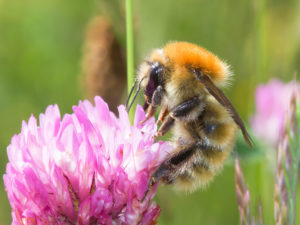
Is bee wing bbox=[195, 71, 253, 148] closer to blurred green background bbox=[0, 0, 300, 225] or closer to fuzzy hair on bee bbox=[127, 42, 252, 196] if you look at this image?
fuzzy hair on bee bbox=[127, 42, 252, 196]

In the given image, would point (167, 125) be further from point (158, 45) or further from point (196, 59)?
point (158, 45)

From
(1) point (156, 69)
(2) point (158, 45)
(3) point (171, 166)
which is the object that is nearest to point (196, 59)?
(1) point (156, 69)

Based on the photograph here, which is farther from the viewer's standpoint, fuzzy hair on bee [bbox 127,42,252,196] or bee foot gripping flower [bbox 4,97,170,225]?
fuzzy hair on bee [bbox 127,42,252,196]

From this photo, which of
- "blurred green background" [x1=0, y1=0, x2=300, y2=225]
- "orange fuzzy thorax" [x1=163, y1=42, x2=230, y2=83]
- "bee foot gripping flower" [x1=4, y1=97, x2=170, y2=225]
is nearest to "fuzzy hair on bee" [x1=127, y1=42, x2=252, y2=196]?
"orange fuzzy thorax" [x1=163, y1=42, x2=230, y2=83]

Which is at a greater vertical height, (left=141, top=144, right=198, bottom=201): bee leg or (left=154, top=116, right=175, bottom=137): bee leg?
(left=154, top=116, right=175, bottom=137): bee leg

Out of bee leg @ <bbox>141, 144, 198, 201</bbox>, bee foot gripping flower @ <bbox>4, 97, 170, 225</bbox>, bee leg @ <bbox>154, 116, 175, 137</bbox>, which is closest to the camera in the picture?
bee foot gripping flower @ <bbox>4, 97, 170, 225</bbox>

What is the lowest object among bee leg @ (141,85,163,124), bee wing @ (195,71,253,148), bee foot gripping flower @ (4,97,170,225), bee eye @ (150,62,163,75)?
bee foot gripping flower @ (4,97,170,225)

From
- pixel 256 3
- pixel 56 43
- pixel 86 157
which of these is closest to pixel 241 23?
pixel 256 3

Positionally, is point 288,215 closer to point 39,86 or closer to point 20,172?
point 20,172
